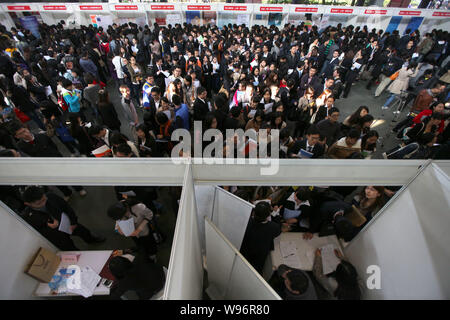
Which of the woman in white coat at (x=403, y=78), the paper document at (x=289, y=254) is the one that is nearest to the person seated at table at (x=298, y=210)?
the paper document at (x=289, y=254)

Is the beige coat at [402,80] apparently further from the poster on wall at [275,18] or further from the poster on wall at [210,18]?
the poster on wall at [210,18]

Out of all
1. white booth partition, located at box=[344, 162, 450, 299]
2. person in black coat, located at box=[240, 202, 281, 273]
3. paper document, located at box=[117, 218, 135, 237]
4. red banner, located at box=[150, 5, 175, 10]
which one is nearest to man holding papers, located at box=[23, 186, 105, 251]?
paper document, located at box=[117, 218, 135, 237]

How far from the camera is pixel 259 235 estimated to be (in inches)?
85.3

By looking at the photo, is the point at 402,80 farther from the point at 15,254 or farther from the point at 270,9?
the point at 15,254

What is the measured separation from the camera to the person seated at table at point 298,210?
2.45 metres

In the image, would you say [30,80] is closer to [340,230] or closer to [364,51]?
[340,230]

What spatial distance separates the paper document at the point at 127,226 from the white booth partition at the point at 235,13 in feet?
35.4

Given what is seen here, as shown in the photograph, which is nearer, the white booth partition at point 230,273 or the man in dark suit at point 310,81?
the white booth partition at point 230,273

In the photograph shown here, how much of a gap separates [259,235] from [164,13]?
12.3 m

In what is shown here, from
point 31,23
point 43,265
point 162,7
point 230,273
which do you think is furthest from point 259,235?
point 31,23

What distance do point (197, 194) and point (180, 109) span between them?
2095mm

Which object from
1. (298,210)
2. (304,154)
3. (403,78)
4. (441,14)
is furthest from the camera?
(441,14)

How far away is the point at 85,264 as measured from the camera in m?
2.28
